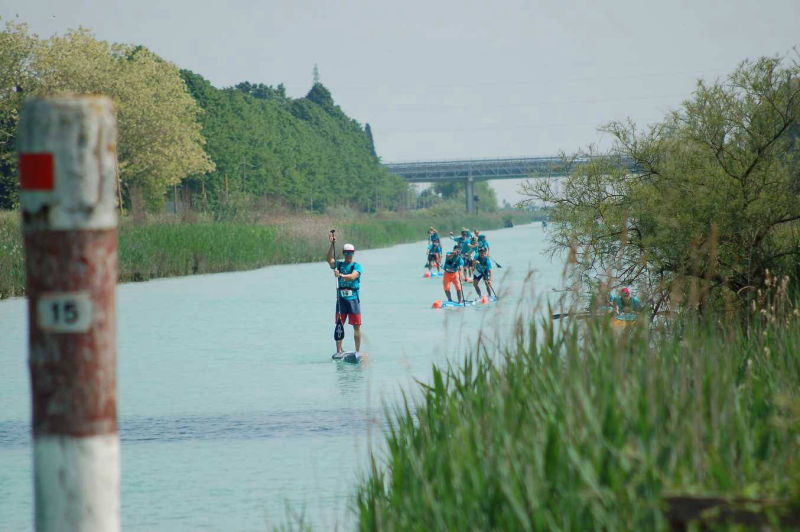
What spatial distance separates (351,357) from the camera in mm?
14305

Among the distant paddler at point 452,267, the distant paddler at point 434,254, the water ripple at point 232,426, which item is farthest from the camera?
the distant paddler at point 434,254

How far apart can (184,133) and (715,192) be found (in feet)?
140

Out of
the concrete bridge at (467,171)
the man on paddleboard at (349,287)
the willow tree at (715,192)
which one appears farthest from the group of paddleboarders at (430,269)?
the concrete bridge at (467,171)

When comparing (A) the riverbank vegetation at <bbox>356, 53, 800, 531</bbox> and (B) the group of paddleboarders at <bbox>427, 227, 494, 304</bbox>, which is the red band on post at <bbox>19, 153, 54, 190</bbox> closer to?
(A) the riverbank vegetation at <bbox>356, 53, 800, 531</bbox>

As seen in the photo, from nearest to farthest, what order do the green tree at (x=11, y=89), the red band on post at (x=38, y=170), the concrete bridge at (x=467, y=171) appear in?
the red band on post at (x=38, y=170) < the green tree at (x=11, y=89) < the concrete bridge at (x=467, y=171)

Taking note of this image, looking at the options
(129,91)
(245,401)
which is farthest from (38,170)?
(129,91)

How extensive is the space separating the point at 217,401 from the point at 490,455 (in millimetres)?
7632

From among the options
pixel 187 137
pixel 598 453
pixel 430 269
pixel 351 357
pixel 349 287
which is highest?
pixel 187 137

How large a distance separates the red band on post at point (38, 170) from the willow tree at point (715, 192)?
29.2 feet

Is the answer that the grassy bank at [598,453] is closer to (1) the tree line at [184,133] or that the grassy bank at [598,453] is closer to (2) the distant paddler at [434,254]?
(2) the distant paddler at [434,254]

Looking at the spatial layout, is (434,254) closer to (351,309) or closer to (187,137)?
(351,309)

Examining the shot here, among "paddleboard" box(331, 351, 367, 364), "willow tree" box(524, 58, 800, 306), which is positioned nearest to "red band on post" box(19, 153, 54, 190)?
"willow tree" box(524, 58, 800, 306)

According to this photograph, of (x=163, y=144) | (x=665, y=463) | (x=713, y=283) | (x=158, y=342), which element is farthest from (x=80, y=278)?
(x=163, y=144)

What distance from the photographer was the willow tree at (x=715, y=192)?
1180 centimetres
